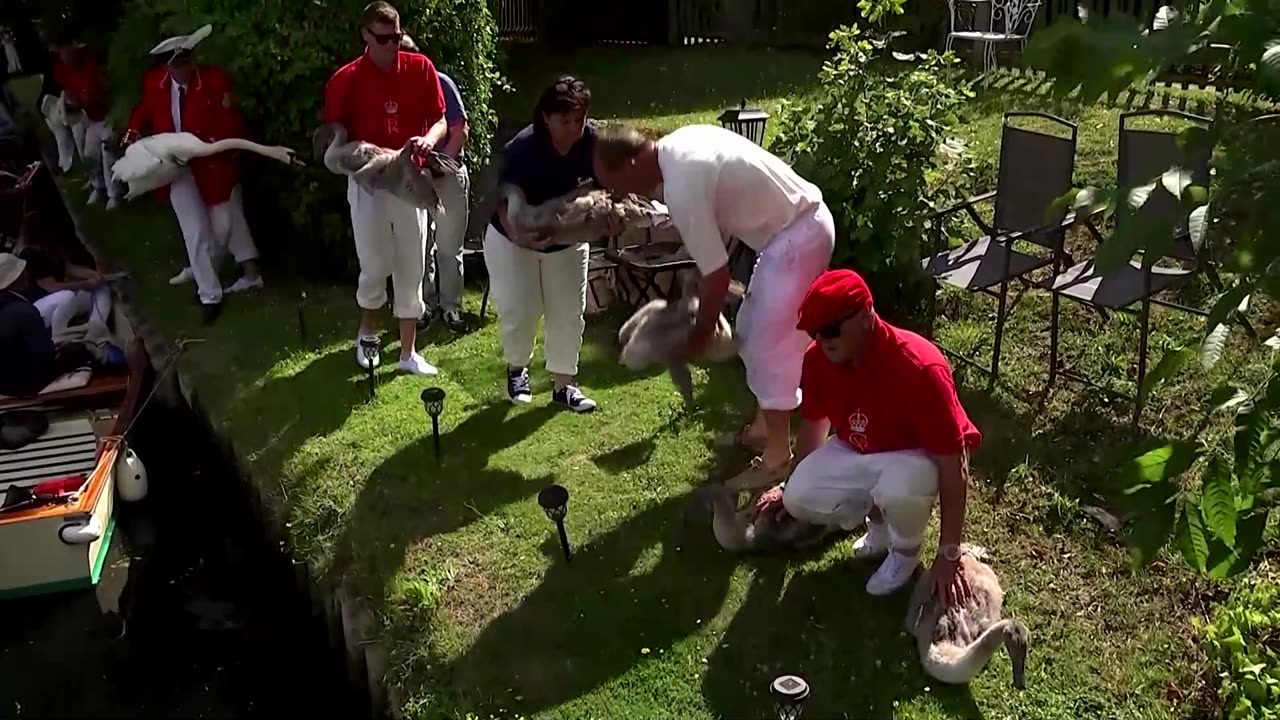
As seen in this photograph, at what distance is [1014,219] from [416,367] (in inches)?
129

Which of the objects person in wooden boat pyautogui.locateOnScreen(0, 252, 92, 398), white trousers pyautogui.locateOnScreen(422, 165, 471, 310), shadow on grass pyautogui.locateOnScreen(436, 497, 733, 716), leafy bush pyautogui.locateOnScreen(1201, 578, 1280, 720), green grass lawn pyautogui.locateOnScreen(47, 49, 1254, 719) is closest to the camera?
leafy bush pyautogui.locateOnScreen(1201, 578, 1280, 720)

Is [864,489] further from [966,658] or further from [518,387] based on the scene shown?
[518,387]

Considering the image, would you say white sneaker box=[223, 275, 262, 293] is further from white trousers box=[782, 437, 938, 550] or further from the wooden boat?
white trousers box=[782, 437, 938, 550]

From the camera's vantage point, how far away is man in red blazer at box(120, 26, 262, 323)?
22.2ft

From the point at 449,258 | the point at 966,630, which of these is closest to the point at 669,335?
the point at 966,630

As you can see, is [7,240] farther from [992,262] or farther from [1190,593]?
[1190,593]

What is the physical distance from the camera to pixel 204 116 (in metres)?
6.84

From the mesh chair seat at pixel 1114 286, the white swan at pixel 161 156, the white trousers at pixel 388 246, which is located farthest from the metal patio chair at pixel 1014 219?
the white swan at pixel 161 156

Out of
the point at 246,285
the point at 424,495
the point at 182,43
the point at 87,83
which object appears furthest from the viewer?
the point at 87,83

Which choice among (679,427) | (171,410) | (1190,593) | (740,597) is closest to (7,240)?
(171,410)

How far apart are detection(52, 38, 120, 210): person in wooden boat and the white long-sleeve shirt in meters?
7.72

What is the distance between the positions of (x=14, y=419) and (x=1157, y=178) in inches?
249

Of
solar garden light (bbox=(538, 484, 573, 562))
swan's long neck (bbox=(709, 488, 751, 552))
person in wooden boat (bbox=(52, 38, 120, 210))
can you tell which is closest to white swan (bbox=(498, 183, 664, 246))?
solar garden light (bbox=(538, 484, 573, 562))

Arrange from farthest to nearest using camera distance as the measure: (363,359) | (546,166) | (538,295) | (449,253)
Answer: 1. (449,253)
2. (363,359)
3. (538,295)
4. (546,166)
